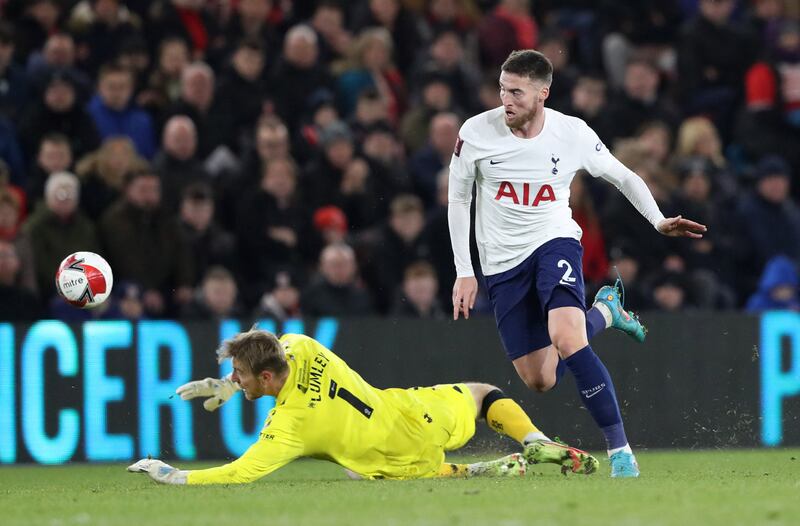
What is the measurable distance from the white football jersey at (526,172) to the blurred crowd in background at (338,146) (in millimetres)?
3532

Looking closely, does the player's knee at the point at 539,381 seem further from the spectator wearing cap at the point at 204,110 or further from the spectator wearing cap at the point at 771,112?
the spectator wearing cap at the point at 771,112

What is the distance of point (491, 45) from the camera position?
16.3 metres

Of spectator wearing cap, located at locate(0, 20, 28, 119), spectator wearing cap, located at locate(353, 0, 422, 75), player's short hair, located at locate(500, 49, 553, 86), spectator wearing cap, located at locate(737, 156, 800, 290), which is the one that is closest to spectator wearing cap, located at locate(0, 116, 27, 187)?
spectator wearing cap, located at locate(0, 20, 28, 119)

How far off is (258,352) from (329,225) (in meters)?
5.07

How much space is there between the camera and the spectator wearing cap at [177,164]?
1352 cm

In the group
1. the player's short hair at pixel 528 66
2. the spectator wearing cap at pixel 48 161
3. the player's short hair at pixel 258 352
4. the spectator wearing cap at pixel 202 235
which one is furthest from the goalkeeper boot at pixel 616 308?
the spectator wearing cap at pixel 48 161

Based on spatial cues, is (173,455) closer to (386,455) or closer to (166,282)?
(166,282)

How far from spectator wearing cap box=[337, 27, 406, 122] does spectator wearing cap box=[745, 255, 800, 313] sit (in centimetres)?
400

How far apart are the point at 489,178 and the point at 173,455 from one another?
4.02 metres

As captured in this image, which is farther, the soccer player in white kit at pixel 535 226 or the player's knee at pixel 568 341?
the soccer player in white kit at pixel 535 226

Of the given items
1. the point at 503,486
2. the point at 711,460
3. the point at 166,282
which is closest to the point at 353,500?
the point at 503,486

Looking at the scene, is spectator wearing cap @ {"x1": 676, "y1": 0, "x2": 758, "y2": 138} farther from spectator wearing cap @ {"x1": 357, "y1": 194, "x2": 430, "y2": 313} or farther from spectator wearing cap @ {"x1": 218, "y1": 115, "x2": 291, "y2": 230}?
spectator wearing cap @ {"x1": 218, "y1": 115, "x2": 291, "y2": 230}

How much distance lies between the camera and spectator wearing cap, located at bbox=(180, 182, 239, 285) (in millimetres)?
13156

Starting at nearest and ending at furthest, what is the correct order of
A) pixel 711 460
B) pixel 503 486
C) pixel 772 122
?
pixel 503 486
pixel 711 460
pixel 772 122
